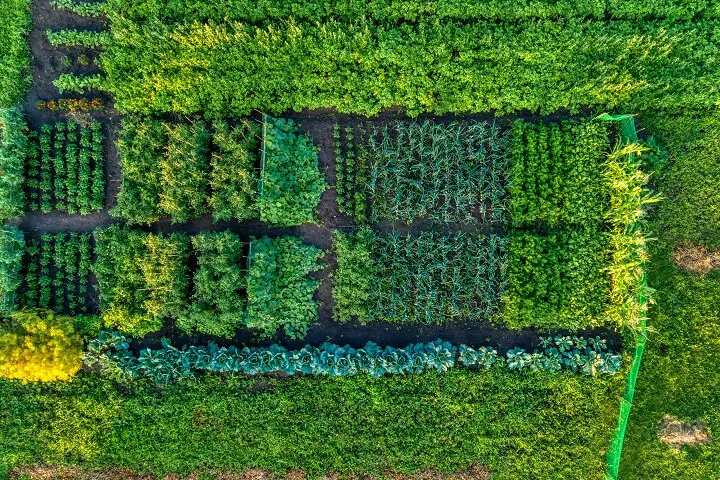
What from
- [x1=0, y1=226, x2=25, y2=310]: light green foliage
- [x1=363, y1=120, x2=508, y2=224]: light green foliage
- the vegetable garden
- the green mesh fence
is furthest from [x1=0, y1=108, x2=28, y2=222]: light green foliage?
the green mesh fence

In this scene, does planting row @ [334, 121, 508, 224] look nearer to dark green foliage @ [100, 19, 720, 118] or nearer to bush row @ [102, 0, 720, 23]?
dark green foliage @ [100, 19, 720, 118]

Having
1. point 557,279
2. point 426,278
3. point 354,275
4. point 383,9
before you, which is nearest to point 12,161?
point 354,275

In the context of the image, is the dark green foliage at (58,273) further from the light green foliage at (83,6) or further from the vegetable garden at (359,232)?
the light green foliage at (83,6)

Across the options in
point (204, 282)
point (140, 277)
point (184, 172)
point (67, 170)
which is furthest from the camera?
point (67, 170)

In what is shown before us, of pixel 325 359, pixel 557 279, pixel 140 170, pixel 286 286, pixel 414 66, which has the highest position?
pixel 414 66

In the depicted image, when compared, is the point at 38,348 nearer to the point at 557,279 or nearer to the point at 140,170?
the point at 140,170

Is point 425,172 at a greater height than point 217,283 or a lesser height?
greater
